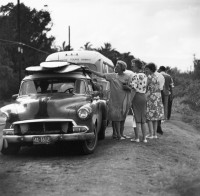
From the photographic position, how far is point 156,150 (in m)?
9.96

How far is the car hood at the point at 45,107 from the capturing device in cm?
894

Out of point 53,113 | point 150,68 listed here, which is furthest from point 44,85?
point 150,68

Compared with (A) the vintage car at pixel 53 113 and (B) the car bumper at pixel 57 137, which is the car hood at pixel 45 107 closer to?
(A) the vintage car at pixel 53 113

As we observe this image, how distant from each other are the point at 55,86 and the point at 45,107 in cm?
124

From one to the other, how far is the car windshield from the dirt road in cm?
120

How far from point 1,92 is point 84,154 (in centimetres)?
3555

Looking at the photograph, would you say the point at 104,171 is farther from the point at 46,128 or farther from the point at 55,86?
the point at 55,86

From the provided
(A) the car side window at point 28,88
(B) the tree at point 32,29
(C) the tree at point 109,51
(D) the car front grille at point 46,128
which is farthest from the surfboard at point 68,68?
(C) the tree at point 109,51

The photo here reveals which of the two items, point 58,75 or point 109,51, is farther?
point 109,51

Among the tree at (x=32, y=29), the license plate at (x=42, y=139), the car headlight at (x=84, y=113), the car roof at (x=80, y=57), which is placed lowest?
the license plate at (x=42, y=139)

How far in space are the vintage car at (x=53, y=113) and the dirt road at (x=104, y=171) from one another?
376mm

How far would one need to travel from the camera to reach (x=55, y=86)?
33.5 feet

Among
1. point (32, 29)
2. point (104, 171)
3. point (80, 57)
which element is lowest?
point (104, 171)

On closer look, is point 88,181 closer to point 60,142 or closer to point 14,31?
point 60,142
